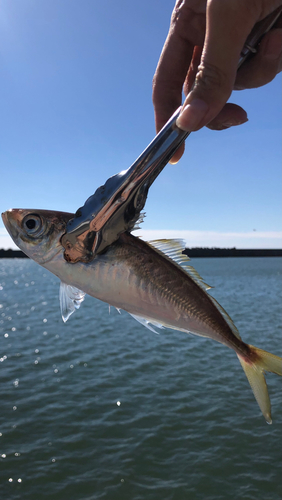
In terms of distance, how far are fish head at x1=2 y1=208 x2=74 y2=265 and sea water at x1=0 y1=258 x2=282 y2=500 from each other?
8.44 m

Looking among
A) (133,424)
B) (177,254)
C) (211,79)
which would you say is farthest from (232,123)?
(133,424)

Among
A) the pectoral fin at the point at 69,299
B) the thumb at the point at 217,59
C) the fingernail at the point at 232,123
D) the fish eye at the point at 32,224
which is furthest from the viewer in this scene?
the fingernail at the point at 232,123

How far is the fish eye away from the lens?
6.56ft

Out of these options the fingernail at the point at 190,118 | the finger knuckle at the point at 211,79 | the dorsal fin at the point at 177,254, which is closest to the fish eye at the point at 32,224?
the dorsal fin at the point at 177,254

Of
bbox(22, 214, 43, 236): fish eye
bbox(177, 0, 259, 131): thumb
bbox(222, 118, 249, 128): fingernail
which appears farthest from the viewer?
bbox(222, 118, 249, 128): fingernail

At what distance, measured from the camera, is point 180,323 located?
6.70 feet

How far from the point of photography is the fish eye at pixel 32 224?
2.00 meters

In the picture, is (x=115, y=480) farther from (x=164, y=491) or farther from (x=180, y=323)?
(x=180, y=323)

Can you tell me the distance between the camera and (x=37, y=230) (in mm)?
1999

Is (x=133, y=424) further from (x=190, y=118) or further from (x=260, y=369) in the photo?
(x=190, y=118)

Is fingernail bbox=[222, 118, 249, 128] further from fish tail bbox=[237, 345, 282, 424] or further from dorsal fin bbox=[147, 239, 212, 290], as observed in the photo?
fish tail bbox=[237, 345, 282, 424]

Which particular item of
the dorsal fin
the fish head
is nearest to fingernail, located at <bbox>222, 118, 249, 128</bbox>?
the dorsal fin

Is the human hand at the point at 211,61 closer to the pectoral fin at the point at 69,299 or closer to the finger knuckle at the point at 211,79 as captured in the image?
the finger knuckle at the point at 211,79

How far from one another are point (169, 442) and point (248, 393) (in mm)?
4774
